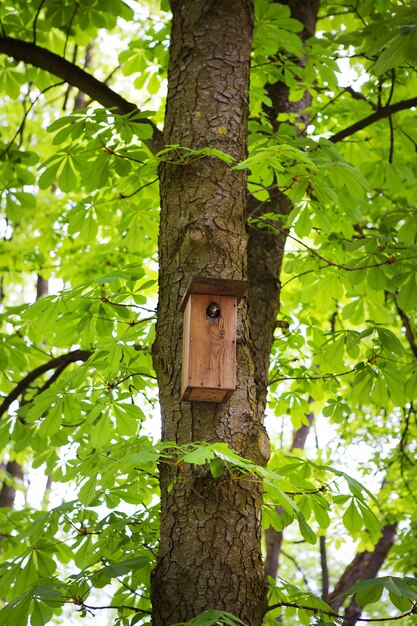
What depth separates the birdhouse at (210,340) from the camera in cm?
191

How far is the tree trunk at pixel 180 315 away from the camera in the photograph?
73.9 inches

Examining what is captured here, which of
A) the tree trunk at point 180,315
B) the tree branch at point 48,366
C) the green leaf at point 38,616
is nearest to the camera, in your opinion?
the tree trunk at point 180,315

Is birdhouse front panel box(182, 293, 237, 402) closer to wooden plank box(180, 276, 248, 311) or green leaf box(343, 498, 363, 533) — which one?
wooden plank box(180, 276, 248, 311)

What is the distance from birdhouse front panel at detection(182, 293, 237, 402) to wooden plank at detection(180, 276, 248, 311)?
0.06 ft

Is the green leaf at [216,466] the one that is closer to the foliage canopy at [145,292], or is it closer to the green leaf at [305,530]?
the foliage canopy at [145,292]

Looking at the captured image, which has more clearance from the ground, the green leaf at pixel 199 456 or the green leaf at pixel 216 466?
the green leaf at pixel 199 456

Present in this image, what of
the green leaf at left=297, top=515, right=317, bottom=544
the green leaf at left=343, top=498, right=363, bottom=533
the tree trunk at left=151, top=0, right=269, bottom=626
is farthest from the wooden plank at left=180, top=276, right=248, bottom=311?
the green leaf at left=343, top=498, right=363, bottom=533

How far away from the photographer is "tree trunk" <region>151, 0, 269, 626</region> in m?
1.88

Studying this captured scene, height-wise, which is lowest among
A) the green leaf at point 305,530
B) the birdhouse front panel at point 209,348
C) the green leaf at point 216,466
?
the green leaf at point 305,530

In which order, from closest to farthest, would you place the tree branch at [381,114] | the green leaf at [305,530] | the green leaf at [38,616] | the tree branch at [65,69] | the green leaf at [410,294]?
the green leaf at [305,530] < the green leaf at [38,616] < the green leaf at [410,294] < the tree branch at [65,69] < the tree branch at [381,114]

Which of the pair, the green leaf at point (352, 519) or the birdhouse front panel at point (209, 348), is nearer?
the birdhouse front panel at point (209, 348)

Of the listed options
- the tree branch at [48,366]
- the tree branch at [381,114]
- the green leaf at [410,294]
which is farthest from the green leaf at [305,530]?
the tree branch at [381,114]

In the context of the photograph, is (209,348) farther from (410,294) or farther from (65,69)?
(65,69)

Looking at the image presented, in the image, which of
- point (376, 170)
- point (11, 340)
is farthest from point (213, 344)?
point (376, 170)
